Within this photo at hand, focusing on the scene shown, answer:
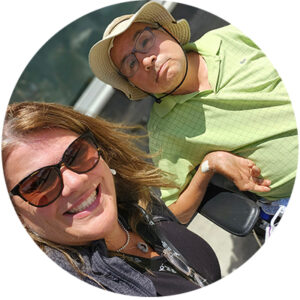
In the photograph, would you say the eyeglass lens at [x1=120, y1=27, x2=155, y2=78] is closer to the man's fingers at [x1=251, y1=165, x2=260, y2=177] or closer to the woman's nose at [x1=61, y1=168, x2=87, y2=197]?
the woman's nose at [x1=61, y1=168, x2=87, y2=197]

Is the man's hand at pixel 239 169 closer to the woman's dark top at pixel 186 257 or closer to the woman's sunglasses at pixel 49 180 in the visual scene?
the woman's dark top at pixel 186 257

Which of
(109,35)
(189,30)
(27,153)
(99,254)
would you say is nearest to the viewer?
(27,153)

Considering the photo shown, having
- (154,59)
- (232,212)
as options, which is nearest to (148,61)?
(154,59)

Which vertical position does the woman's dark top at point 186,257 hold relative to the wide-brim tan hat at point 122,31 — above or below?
below

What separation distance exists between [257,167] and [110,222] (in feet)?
1.76

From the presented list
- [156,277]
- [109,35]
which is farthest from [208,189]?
[109,35]

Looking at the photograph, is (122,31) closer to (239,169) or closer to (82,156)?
(82,156)

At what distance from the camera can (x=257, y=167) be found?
0.99m

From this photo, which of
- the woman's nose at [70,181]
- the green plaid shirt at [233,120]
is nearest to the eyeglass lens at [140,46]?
the green plaid shirt at [233,120]

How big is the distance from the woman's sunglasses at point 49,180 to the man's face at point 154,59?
0.33m

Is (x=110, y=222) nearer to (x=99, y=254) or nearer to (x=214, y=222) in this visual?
(x=99, y=254)

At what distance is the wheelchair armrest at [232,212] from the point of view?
3.10 ft

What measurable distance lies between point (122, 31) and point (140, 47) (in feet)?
0.26

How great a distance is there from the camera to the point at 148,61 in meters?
0.91
